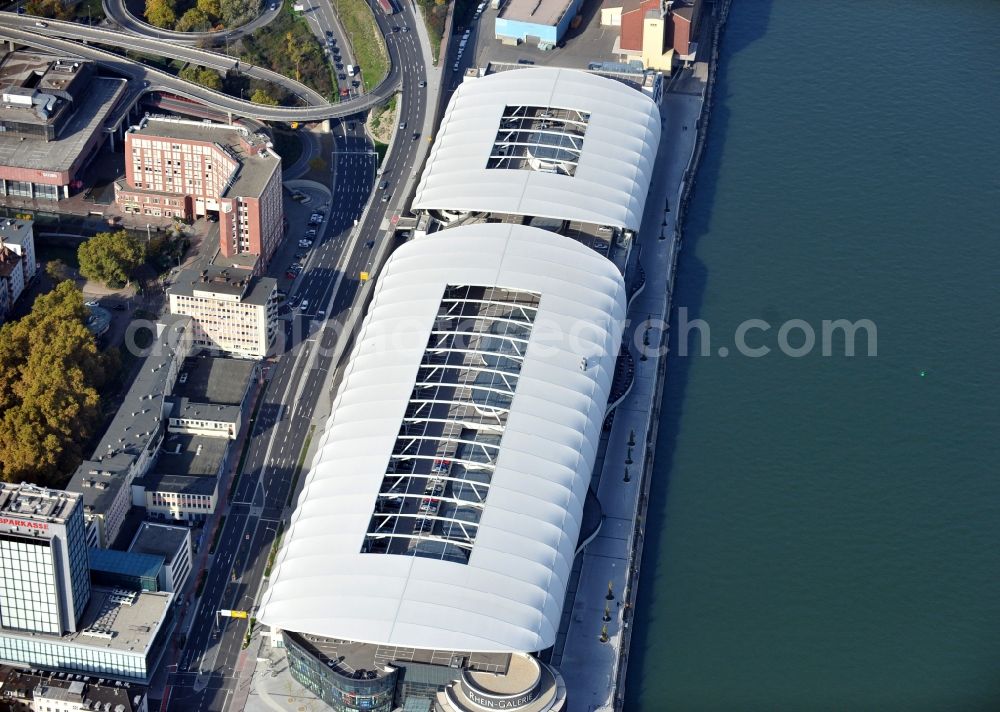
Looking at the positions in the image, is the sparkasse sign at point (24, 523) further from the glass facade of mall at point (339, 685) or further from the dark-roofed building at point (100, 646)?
the glass facade of mall at point (339, 685)

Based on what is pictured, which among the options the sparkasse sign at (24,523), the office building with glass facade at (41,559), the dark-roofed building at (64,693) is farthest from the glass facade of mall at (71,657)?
the sparkasse sign at (24,523)

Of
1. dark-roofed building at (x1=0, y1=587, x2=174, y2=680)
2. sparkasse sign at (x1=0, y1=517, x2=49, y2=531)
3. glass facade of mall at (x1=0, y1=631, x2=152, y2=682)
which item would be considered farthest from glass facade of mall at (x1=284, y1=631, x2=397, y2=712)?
sparkasse sign at (x1=0, y1=517, x2=49, y2=531)

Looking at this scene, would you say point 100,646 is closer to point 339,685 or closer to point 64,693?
point 64,693

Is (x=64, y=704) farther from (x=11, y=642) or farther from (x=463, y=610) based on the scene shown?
(x=463, y=610)

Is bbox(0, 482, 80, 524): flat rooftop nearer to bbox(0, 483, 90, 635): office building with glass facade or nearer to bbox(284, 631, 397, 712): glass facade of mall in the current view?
bbox(0, 483, 90, 635): office building with glass facade

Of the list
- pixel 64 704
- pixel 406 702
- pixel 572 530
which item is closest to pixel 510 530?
pixel 572 530

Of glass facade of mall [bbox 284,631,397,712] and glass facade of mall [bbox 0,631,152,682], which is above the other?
glass facade of mall [bbox 284,631,397,712]
